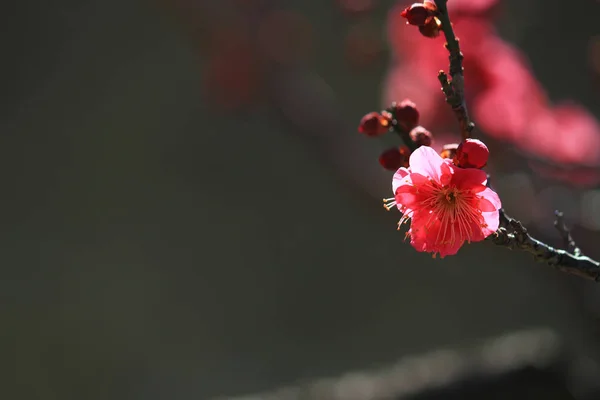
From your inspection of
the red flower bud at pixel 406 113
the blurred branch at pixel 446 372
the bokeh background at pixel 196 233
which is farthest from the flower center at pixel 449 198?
the bokeh background at pixel 196 233

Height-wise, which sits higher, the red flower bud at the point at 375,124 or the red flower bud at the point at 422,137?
the red flower bud at the point at 375,124

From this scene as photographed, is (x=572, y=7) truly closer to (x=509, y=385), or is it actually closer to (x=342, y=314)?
(x=342, y=314)

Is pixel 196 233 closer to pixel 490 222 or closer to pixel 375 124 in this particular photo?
pixel 375 124

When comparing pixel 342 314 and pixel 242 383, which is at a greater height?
pixel 342 314

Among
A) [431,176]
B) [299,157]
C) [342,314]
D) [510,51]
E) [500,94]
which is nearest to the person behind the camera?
[431,176]

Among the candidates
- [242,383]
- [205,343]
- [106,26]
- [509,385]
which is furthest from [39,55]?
[509,385]

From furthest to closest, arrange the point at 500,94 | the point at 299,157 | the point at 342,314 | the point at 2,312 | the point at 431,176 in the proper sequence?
the point at 299,157 < the point at 342,314 < the point at 2,312 < the point at 500,94 < the point at 431,176

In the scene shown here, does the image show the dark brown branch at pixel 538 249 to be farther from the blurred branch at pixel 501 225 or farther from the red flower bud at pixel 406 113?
the red flower bud at pixel 406 113

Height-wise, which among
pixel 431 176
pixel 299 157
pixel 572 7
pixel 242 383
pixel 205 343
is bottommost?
pixel 431 176
